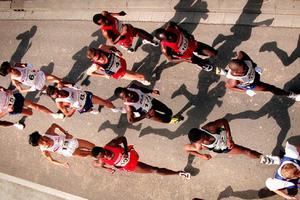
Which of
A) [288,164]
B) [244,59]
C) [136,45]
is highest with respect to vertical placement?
[136,45]

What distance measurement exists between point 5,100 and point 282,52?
6640mm

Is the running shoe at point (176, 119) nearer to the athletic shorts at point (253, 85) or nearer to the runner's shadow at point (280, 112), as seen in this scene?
the runner's shadow at point (280, 112)

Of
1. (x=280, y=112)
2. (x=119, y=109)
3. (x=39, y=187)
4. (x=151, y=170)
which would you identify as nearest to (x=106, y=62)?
(x=119, y=109)

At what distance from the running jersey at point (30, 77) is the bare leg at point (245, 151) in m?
5.18

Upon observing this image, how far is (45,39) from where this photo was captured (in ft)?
41.5

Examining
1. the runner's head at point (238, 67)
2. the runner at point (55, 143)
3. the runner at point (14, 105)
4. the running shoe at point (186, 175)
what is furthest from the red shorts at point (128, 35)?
the running shoe at point (186, 175)

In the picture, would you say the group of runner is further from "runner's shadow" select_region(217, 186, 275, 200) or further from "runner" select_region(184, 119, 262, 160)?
"runner's shadow" select_region(217, 186, 275, 200)

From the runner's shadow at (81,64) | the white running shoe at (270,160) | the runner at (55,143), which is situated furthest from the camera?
the runner's shadow at (81,64)

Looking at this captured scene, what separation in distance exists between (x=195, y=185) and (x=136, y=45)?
163 inches

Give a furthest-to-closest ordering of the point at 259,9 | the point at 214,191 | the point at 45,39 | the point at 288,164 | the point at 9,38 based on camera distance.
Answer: the point at 9,38 → the point at 45,39 → the point at 259,9 → the point at 214,191 → the point at 288,164

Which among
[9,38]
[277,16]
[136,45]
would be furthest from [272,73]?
[9,38]

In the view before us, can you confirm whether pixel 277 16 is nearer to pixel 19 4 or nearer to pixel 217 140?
pixel 217 140

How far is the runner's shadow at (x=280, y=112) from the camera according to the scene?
27.5 feet

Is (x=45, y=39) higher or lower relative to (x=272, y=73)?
higher
